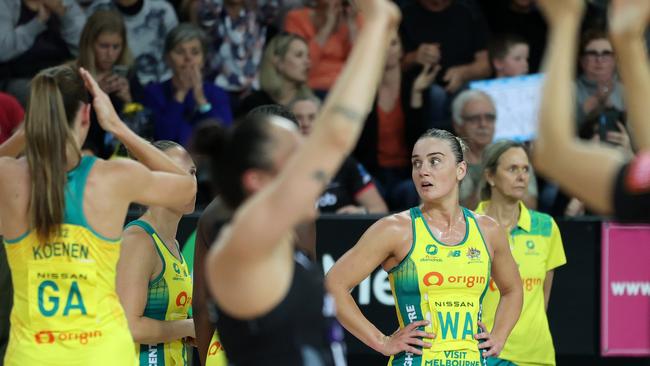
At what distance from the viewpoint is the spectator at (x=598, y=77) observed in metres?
10.3

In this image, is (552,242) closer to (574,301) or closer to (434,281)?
(574,301)

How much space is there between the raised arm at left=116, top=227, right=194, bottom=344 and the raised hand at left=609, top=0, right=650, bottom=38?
331 cm

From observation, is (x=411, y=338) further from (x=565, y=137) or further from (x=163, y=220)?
(x=565, y=137)

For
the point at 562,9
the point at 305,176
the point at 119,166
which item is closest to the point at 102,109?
the point at 119,166

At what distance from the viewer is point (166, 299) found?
6160 millimetres

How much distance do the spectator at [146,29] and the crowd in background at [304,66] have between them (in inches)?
0.4

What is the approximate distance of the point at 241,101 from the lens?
9.99 m

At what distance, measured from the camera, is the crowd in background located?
965 cm

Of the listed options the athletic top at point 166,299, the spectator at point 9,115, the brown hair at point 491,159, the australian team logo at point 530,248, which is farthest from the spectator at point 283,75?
the athletic top at point 166,299

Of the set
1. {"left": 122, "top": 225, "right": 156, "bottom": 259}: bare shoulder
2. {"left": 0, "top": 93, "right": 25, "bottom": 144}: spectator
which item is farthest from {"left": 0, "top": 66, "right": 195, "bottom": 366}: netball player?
{"left": 0, "top": 93, "right": 25, "bottom": 144}: spectator

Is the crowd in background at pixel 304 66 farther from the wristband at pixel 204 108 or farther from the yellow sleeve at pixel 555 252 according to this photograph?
the yellow sleeve at pixel 555 252

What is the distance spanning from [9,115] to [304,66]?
2434mm

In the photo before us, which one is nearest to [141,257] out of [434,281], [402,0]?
[434,281]

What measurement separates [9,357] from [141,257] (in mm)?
1140
